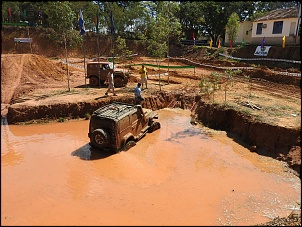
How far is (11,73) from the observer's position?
19.7 meters

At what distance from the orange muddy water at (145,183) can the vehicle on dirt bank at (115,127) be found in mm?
431

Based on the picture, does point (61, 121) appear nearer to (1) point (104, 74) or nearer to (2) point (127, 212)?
(1) point (104, 74)

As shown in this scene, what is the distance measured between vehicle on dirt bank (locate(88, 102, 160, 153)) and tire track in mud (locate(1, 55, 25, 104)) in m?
9.90

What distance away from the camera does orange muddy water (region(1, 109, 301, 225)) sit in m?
6.48

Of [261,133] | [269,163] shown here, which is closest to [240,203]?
[269,163]

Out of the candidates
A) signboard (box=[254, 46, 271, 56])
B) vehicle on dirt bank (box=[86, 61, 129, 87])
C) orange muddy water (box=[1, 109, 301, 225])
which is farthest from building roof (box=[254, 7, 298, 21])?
orange muddy water (box=[1, 109, 301, 225])

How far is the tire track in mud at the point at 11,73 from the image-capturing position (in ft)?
57.2

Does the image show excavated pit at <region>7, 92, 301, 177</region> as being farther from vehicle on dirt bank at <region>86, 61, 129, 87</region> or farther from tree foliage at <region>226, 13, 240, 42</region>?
tree foliage at <region>226, 13, 240, 42</region>

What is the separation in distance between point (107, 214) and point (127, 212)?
1.77 ft

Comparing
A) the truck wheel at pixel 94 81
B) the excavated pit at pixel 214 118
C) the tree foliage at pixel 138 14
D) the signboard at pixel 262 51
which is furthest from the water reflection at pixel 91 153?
the tree foliage at pixel 138 14

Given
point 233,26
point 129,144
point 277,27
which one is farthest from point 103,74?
point 233,26

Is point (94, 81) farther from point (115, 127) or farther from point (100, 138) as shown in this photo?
point (115, 127)

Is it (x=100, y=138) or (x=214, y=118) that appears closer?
(x=100, y=138)

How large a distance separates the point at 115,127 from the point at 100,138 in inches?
29.7
